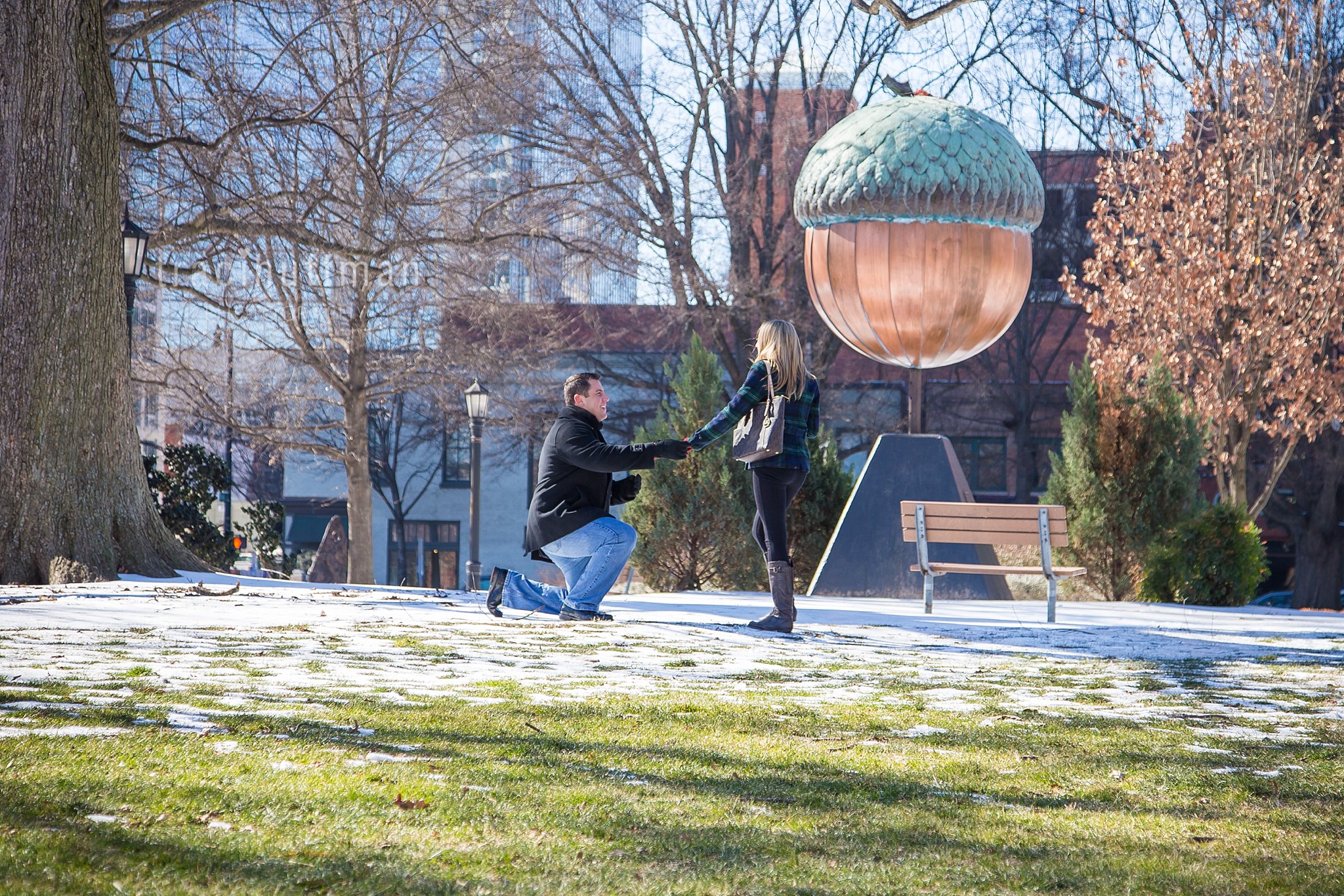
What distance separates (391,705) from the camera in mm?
4492

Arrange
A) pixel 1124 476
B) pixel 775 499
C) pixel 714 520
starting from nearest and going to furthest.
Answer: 1. pixel 775 499
2. pixel 1124 476
3. pixel 714 520

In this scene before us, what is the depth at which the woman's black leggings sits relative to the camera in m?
7.72

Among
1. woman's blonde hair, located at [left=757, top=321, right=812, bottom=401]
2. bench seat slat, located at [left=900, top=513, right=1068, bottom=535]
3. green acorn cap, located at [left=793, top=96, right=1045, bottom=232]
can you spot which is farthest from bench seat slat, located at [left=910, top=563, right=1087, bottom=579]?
green acorn cap, located at [left=793, top=96, right=1045, bottom=232]

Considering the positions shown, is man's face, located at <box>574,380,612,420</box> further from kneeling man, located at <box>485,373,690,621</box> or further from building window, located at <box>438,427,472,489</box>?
building window, located at <box>438,427,472,489</box>

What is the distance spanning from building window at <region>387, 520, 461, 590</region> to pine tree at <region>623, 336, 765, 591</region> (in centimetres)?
2432

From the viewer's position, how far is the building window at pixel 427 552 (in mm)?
37781

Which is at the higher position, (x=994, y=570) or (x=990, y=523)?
(x=990, y=523)

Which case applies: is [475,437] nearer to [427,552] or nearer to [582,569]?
[582,569]

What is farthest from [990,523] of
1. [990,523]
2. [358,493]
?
[358,493]

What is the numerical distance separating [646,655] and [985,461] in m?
31.8

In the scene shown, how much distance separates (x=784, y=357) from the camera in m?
7.64

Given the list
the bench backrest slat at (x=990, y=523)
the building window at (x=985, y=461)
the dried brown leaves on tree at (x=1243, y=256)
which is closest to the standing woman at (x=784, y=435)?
the bench backrest slat at (x=990, y=523)

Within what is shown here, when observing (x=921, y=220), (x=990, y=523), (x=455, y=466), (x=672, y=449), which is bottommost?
(x=990, y=523)

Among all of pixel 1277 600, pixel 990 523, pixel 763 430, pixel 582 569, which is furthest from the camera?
pixel 1277 600
